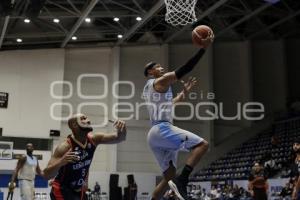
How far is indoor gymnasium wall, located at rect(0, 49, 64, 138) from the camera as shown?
22719 millimetres

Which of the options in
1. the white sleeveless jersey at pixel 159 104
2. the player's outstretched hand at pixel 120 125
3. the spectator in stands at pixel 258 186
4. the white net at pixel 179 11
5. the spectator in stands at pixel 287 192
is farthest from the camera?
the spectator in stands at pixel 287 192

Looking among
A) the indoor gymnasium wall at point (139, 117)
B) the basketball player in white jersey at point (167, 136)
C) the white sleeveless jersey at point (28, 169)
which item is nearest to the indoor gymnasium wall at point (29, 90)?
the indoor gymnasium wall at point (139, 117)

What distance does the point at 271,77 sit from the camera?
26344 millimetres

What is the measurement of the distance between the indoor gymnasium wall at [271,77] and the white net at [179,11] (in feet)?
59.4

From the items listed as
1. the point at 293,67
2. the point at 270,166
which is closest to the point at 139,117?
the point at 270,166

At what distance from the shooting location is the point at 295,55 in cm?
2648

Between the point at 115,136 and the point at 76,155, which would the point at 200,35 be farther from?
the point at 76,155

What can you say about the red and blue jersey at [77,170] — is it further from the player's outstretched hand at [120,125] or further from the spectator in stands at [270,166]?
the spectator in stands at [270,166]

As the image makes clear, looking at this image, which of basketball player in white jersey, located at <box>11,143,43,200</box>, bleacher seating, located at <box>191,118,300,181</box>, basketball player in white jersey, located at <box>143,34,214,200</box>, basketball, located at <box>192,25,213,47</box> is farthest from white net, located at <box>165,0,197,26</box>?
bleacher seating, located at <box>191,118,300,181</box>

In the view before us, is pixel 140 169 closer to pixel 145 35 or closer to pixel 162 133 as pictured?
pixel 145 35

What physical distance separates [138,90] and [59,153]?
20.1 m

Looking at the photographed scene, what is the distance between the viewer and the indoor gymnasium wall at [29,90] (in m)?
22.7

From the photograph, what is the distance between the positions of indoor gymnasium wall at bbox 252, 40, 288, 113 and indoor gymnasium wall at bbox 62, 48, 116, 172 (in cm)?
812

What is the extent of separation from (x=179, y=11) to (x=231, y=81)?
18.2 m
